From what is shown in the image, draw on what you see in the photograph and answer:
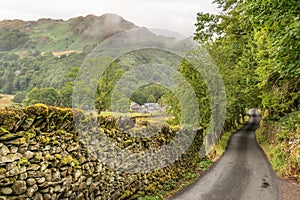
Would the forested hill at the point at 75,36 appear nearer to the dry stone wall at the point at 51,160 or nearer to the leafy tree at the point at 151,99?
the leafy tree at the point at 151,99

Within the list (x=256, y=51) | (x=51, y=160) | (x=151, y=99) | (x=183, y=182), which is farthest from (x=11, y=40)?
(x=51, y=160)

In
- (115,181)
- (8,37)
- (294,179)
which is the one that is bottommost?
(294,179)

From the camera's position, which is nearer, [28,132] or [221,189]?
[28,132]

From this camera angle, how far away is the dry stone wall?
454 centimetres

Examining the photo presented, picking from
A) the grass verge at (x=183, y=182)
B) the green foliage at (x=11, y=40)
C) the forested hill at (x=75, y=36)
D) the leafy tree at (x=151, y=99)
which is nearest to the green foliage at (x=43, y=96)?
the grass verge at (x=183, y=182)

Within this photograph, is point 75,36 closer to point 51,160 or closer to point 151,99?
point 151,99

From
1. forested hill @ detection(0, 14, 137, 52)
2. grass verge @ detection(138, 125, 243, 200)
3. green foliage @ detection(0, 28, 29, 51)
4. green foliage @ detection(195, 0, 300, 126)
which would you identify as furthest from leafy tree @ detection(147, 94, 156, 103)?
green foliage @ detection(0, 28, 29, 51)

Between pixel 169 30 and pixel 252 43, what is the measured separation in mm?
6612

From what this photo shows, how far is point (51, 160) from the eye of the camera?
17.7 feet

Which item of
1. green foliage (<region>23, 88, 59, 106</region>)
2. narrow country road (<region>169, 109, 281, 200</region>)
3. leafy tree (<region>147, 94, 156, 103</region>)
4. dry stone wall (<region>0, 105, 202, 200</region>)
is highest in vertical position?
green foliage (<region>23, 88, 59, 106</region>)

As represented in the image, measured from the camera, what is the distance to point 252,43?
60.6 ft

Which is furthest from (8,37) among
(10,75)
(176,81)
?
(176,81)

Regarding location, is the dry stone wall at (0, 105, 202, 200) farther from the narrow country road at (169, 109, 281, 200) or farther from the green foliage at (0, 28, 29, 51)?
the green foliage at (0, 28, 29, 51)

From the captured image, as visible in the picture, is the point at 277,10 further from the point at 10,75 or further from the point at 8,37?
the point at 8,37
